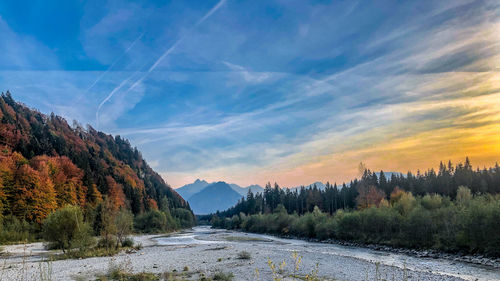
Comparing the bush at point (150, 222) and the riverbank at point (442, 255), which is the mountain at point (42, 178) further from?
the riverbank at point (442, 255)

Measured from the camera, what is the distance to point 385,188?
107 metres

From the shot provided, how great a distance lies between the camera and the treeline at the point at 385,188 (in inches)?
3440

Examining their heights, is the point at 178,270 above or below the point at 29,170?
below

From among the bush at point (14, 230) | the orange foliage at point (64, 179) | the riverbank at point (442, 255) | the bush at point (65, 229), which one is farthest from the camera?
the orange foliage at point (64, 179)

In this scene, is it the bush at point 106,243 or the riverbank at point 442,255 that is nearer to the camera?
the riverbank at point 442,255

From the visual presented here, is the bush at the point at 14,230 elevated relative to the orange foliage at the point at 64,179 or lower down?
lower down

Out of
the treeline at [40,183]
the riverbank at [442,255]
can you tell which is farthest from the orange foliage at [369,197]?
the treeline at [40,183]

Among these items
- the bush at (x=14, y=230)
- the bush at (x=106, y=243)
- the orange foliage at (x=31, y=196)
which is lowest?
the bush at (x=106, y=243)

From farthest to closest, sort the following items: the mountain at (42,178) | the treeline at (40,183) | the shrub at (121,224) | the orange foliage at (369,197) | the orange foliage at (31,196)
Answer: the orange foliage at (369,197)
the mountain at (42,178)
the orange foliage at (31,196)
the treeline at (40,183)
the shrub at (121,224)

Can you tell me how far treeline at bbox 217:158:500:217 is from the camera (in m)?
87.4

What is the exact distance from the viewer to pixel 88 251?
32.5m

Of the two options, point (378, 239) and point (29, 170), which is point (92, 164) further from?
point (378, 239)

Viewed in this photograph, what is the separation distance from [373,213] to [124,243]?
135 feet

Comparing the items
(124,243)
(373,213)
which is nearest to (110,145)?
(124,243)
